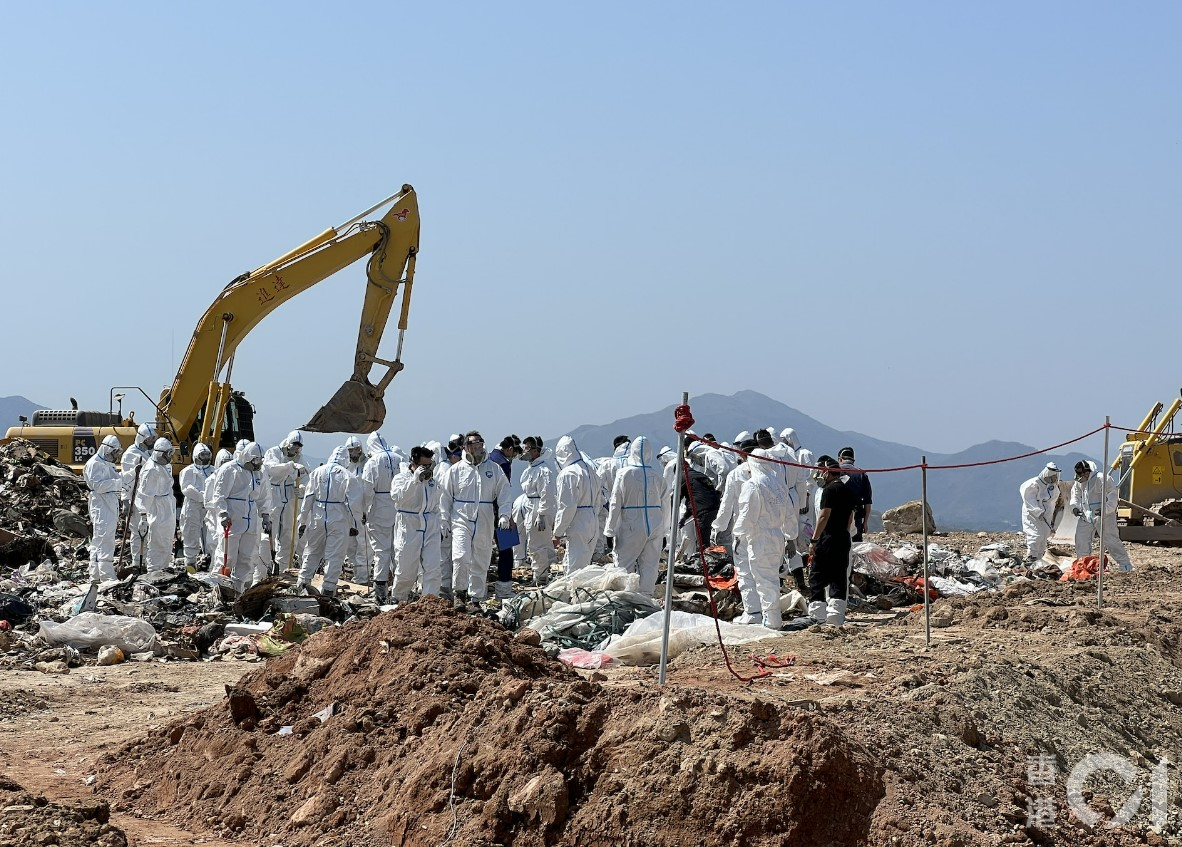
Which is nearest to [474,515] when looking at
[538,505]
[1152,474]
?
[538,505]

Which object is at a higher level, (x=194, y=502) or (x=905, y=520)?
(x=194, y=502)

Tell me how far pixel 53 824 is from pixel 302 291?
597 inches

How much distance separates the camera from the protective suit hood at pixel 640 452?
13863mm

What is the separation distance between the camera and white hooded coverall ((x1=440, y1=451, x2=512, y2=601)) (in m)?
13.8

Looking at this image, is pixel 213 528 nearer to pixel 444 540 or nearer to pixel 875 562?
pixel 444 540

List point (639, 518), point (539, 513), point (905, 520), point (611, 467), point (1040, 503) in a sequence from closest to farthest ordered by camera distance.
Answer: point (639, 518), point (539, 513), point (611, 467), point (1040, 503), point (905, 520)

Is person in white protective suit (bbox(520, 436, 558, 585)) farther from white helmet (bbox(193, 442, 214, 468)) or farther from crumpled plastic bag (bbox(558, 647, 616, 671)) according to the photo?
crumpled plastic bag (bbox(558, 647, 616, 671))

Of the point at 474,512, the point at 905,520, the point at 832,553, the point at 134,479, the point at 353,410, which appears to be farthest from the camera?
the point at 905,520

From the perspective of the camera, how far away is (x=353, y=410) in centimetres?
1856

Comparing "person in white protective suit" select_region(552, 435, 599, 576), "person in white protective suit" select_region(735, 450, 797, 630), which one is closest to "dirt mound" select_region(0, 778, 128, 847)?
"person in white protective suit" select_region(735, 450, 797, 630)

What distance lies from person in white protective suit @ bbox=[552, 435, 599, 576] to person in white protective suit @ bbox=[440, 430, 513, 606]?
28.7 inches

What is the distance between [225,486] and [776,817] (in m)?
11.1

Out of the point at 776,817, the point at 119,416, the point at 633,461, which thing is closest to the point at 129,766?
the point at 776,817

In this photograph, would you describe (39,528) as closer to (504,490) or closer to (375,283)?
(375,283)
